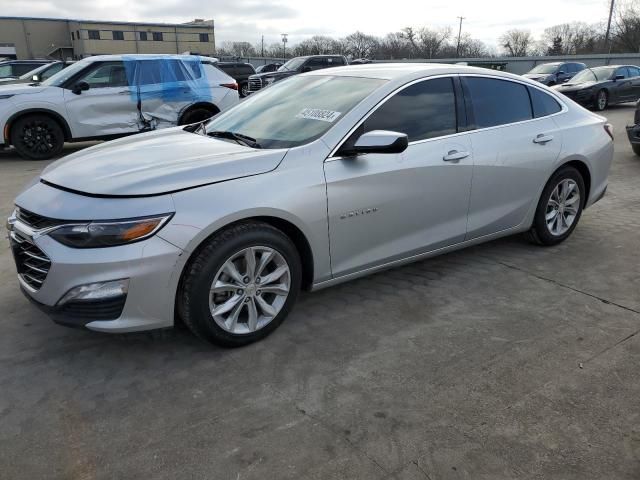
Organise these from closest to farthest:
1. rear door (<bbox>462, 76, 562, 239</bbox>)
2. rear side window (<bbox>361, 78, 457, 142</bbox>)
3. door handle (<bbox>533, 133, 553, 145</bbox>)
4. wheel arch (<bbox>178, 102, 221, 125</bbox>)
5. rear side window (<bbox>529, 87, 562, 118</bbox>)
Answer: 1. rear side window (<bbox>361, 78, 457, 142</bbox>)
2. rear door (<bbox>462, 76, 562, 239</bbox>)
3. door handle (<bbox>533, 133, 553, 145</bbox>)
4. rear side window (<bbox>529, 87, 562, 118</bbox>)
5. wheel arch (<bbox>178, 102, 221, 125</bbox>)

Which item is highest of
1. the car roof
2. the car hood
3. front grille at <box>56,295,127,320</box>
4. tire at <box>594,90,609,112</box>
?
the car roof

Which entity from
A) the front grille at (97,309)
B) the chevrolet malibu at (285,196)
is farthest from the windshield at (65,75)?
the front grille at (97,309)

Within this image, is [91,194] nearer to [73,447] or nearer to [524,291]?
[73,447]

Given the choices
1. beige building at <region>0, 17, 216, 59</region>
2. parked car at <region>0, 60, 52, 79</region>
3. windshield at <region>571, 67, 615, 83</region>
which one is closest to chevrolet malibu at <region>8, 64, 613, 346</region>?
windshield at <region>571, 67, 615, 83</region>

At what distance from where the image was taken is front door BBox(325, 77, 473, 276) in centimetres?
343

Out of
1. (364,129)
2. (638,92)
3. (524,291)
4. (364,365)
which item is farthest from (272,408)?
(638,92)

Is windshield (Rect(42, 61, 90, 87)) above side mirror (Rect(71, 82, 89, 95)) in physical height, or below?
above

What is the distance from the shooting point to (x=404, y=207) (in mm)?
3699

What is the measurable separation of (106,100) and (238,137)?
6798 millimetres

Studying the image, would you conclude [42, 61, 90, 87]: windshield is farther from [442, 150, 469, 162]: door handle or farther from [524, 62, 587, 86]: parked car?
[524, 62, 587, 86]: parked car

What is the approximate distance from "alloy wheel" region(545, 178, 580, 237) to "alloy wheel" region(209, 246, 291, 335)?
2.81 meters

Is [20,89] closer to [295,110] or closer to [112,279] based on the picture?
[295,110]

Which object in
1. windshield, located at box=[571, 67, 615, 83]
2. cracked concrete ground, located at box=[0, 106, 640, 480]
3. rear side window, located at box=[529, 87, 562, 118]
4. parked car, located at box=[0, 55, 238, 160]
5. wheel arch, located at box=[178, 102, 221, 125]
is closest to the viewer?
cracked concrete ground, located at box=[0, 106, 640, 480]

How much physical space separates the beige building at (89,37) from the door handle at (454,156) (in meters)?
74.2
